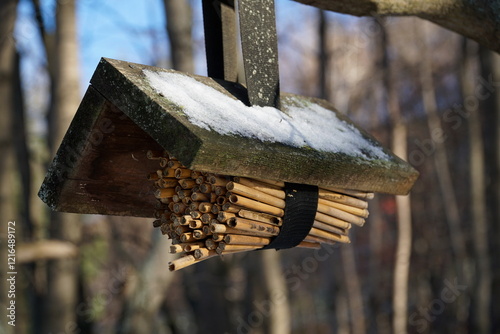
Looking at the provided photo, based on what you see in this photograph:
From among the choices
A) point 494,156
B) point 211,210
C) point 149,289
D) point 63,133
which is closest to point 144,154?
point 211,210

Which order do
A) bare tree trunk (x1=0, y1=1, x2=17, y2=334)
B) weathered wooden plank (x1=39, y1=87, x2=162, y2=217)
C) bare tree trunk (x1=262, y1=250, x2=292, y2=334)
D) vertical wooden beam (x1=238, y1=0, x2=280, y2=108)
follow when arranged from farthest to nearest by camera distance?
bare tree trunk (x1=262, y1=250, x2=292, y2=334) → bare tree trunk (x1=0, y1=1, x2=17, y2=334) → vertical wooden beam (x1=238, y1=0, x2=280, y2=108) → weathered wooden plank (x1=39, y1=87, x2=162, y2=217)

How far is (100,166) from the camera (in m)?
2.24

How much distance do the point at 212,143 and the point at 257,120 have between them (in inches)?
14.3

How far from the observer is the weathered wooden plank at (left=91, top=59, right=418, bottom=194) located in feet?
5.91

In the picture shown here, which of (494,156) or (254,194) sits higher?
(254,194)

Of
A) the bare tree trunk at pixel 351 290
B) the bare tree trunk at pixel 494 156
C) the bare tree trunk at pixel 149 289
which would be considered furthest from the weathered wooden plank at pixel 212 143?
the bare tree trunk at pixel 351 290

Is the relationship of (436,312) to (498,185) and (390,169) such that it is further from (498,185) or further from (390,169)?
(390,169)

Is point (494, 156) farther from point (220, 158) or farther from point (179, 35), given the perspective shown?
point (220, 158)

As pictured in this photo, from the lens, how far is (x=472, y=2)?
2.39m

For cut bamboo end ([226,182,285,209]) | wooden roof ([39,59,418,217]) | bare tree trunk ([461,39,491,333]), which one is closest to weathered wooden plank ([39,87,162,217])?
wooden roof ([39,59,418,217])

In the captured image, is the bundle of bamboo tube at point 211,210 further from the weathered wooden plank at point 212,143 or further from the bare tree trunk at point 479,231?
the bare tree trunk at point 479,231

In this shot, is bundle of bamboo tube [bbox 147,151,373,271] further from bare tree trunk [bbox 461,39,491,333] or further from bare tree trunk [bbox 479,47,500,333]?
bare tree trunk [bbox 461,39,491,333]

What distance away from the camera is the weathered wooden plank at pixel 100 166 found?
210 centimetres

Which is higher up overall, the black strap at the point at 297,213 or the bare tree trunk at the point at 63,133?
the black strap at the point at 297,213
